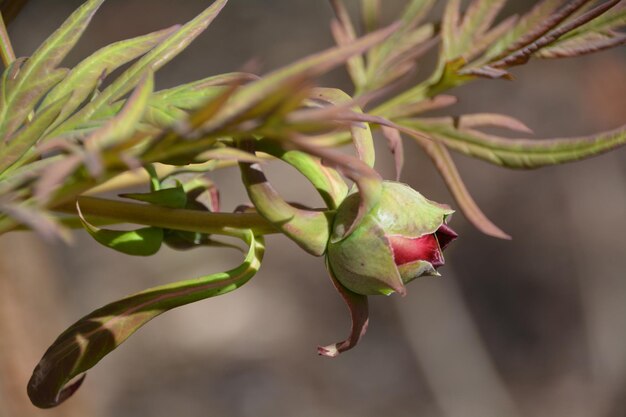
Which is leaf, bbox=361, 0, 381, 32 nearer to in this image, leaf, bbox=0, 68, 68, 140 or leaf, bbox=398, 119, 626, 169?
leaf, bbox=398, 119, 626, 169

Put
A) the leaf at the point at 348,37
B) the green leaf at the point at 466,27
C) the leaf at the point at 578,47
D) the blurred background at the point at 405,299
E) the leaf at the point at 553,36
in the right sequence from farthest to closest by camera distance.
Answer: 1. the blurred background at the point at 405,299
2. the leaf at the point at 348,37
3. the green leaf at the point at 466,27
4. the leaf at the point at 578,47
5. the leaf at the point at 553,36

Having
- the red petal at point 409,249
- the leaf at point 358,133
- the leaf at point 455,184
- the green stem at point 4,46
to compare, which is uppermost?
the green stem at point 4,46

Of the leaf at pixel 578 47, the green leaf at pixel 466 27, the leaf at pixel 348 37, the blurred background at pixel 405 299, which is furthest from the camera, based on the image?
the blurred background at pixel 405 299

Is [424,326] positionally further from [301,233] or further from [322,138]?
[301,233]

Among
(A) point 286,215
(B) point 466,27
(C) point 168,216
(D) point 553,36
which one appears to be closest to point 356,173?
(A) point 286,215

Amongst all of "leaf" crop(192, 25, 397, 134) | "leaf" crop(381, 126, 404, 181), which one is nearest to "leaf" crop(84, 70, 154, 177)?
"leaf" crop(192, 25, 397, 134)

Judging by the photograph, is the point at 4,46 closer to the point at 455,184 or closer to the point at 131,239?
the point at 131,239

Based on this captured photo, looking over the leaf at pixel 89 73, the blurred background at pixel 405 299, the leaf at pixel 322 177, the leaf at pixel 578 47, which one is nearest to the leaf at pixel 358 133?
the leaf at pixel 322 177

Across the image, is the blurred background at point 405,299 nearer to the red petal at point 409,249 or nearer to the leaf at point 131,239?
the leaf at point 131,239
